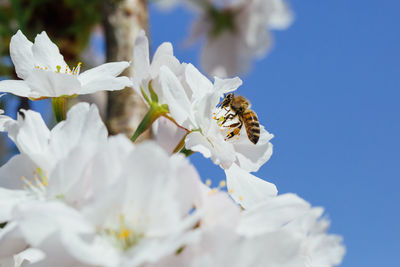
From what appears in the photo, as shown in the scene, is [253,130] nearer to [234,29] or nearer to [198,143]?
[198,143]

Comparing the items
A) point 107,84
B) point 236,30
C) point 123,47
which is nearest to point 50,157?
point 107,84

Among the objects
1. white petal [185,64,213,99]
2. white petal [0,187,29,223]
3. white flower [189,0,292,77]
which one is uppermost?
white flower [189,0,292,77]

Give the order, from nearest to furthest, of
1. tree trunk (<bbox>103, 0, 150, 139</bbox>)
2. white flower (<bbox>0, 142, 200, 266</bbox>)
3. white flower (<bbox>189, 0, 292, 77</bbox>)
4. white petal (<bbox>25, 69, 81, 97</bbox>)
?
1. white flower (<bbox>0, 142, 200, 266</bbox>)
2. white petal (<bbox>25, 69, 81, 97</bbox>)
3. tree trunk (<bbox>103, 0, 150, 139</bbox>)
4. white flower (<bbox>189, 0, 292, 77</bbox>)

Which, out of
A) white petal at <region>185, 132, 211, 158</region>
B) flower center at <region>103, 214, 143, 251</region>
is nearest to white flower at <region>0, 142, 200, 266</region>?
flower center at <region>103, 214, 143, 251</region>

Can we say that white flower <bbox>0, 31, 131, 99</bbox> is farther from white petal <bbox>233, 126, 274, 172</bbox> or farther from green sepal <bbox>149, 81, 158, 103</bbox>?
white petal <bbox>233, 126, 274, 172</bbox>

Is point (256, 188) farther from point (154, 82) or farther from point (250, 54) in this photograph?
point (250, 54)

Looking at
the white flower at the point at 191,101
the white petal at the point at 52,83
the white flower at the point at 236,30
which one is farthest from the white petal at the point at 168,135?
the white flower at the point at 236,30
